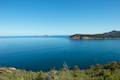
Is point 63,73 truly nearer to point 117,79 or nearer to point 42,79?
point 42,79

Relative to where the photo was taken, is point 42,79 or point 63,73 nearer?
point 42,79

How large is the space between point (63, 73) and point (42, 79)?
1892mm

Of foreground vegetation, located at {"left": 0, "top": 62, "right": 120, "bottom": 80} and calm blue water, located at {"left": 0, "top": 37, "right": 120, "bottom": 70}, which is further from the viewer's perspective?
calm blue water, located at {"left": 0, "top": 37, "right": 120, "bottom": 70}

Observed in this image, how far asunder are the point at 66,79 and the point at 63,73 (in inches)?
41.0

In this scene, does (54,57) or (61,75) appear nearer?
(61,75)

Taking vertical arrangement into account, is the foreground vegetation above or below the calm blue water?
above

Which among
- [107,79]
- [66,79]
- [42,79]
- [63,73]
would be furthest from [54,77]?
[107,79]

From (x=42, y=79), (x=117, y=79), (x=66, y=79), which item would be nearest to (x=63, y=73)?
(x=66, y=79)

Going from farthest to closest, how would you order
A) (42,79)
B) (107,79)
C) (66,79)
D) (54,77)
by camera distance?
(107,79) → (66,79) → (42,79) → (54,77)

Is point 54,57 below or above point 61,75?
below

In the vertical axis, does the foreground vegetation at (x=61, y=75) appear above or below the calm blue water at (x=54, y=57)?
above

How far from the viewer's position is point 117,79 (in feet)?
29.7

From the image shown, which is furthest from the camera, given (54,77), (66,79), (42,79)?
(66,79)

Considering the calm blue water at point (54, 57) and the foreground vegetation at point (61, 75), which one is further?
the calm blue water at point (54, 57)
